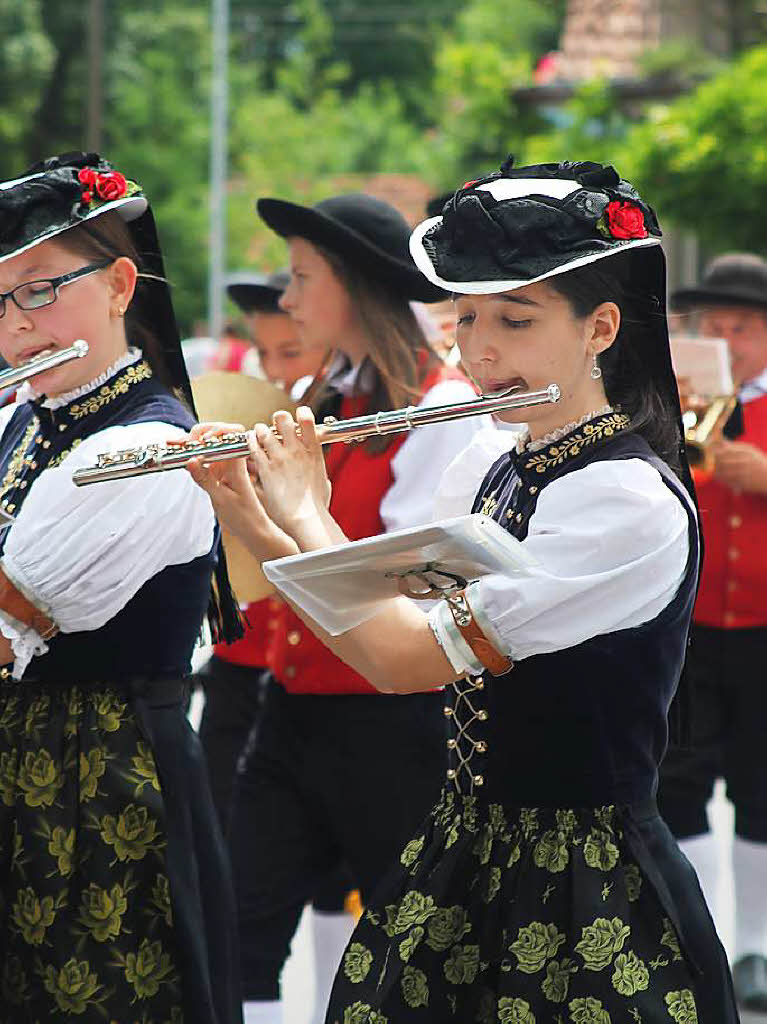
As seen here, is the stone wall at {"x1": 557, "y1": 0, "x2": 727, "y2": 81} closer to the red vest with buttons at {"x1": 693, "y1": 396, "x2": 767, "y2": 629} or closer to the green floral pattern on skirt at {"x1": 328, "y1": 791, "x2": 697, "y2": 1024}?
the red vest with buttons at {"x1": 693, "y1": 396, "x2": 767, "y2": 629}

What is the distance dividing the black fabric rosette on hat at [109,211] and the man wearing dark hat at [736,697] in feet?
7.01

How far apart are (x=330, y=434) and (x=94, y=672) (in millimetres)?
746

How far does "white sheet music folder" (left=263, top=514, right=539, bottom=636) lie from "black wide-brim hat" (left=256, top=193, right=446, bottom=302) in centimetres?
151

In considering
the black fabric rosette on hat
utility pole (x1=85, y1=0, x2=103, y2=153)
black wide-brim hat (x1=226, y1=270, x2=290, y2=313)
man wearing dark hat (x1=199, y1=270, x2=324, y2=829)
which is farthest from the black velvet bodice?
utility pole (x1=85, y1=0, x2=103, y2=153)

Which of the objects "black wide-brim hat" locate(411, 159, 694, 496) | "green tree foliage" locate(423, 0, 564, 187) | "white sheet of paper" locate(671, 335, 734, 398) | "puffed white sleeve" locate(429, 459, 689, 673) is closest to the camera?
"puffed white sleeve" locate(429, 459, 689, 673)

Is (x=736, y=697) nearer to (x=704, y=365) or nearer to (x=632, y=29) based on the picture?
(x=704, y=365)

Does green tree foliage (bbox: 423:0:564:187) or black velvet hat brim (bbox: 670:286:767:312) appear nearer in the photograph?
black velvet hat brim (bbox: 670:286:767:312)

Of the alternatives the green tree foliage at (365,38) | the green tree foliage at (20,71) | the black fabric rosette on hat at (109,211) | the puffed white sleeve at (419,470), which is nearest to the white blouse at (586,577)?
the black fabric rosette on hat at (109,211)

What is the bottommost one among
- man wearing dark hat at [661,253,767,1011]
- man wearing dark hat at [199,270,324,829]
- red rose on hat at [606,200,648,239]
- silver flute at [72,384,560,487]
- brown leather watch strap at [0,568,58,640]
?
man wearing dark hat at [661,253,767,1011]

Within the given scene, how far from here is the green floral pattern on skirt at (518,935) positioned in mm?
2211

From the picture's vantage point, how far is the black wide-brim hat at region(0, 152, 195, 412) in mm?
2816

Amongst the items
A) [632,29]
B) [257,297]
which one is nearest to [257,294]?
[257,297]

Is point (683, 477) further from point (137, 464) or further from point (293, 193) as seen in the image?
point (293, 193)

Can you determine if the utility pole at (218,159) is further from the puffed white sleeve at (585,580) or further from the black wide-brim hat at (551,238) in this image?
the puffed white sleeve at (585,580)
